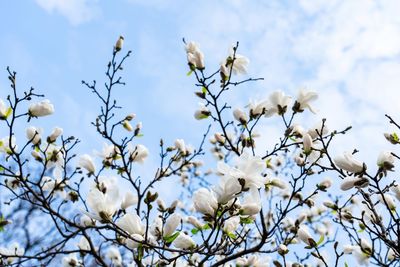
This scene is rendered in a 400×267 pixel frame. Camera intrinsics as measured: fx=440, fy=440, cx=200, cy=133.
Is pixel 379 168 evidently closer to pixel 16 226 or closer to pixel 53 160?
pixel 53 160

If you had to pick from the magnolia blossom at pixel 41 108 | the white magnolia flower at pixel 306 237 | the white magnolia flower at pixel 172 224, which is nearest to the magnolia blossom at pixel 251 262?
the white magnolia flower at pixel 306 237

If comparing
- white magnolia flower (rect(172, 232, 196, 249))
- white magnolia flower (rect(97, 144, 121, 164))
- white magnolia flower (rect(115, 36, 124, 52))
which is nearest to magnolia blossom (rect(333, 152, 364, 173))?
white magnolia flower (rect(172, 232, 196, 249))

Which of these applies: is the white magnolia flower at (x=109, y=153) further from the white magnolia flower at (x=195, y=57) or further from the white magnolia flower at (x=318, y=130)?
the white magnolia flower at (x=318, y=130)

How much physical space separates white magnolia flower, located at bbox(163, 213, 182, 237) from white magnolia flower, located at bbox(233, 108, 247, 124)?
1294 mm

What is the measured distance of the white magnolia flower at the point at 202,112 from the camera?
326 cm

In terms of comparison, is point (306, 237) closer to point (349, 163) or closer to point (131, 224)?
point (349, 163)

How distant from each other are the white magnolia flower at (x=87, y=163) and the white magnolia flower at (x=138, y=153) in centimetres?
31

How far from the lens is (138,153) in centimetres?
342

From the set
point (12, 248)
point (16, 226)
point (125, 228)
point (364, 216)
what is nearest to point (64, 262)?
point (12, 248)

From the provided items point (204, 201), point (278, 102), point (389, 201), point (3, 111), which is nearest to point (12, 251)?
point (3, 111)

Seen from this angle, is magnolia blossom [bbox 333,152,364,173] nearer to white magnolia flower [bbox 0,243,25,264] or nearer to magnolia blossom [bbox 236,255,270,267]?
magnolia blossom [bbox 236,255,270,267]

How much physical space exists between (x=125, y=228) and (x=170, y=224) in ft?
0.62

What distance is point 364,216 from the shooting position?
257 cm

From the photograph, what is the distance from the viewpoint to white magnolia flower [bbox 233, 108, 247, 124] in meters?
3.02
